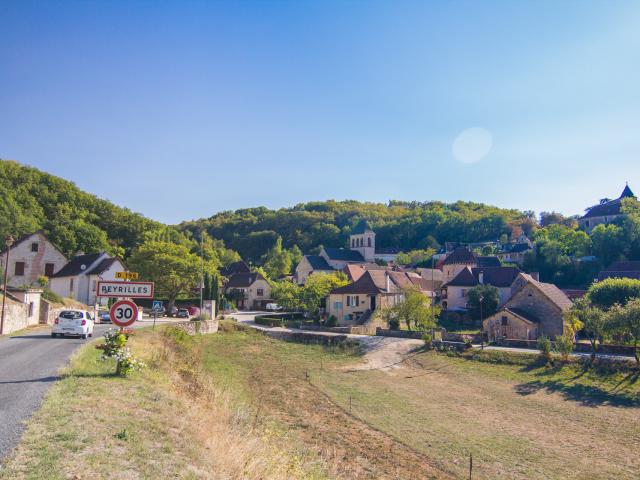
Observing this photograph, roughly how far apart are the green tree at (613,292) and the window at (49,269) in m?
57.0

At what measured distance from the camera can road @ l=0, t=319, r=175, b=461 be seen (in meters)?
8.82

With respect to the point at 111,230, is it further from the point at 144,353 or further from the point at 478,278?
the point at 144,353

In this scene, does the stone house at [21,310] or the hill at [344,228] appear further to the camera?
the hill at [344,228]

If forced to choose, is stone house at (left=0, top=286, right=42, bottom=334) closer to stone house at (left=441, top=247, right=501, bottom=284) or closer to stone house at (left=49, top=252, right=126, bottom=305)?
stone house at (left=49, top=252, right=126, bottom=305)

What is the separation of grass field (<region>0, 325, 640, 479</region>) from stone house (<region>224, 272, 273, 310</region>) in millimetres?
40679

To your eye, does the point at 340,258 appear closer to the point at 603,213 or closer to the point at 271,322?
the point at 271,322

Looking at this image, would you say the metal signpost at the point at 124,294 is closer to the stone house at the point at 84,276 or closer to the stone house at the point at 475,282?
the stone house at the point at 84,276

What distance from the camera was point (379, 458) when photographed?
16141 millimetres

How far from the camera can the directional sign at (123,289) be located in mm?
13320

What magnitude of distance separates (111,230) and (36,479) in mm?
90023

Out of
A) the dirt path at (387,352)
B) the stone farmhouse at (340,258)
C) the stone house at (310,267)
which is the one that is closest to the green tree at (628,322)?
the dirt path at (387,352)

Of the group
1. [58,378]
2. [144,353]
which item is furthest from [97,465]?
[144,353]

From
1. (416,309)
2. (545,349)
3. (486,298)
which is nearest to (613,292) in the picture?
(486,298)

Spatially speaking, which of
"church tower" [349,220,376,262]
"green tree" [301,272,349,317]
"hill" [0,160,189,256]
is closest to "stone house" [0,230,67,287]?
"hill" [0,160,189,256]
